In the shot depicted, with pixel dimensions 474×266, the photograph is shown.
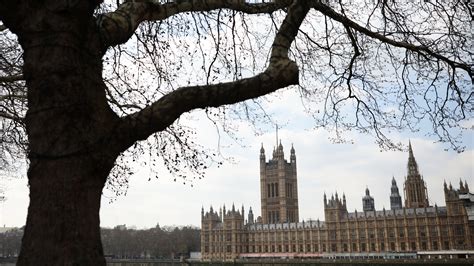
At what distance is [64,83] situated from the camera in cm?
237

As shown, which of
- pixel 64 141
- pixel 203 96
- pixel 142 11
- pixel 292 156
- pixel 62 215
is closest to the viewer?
pixel 62 215

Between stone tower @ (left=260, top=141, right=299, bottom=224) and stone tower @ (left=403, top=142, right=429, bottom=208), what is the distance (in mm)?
22421

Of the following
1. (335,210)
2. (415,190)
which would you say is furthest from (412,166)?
(335,210)

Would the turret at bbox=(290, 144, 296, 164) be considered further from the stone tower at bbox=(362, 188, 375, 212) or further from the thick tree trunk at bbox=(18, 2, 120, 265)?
the thick tree trunk at bbox=(18, 2, 120, 265)

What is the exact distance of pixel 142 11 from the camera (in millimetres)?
3191

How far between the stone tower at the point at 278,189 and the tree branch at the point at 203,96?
278 ft

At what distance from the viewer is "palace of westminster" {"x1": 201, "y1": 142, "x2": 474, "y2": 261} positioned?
197 ft

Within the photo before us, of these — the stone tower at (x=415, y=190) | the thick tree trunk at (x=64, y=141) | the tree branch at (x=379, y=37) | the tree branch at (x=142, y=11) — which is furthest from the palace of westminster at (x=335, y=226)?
the thick tree trunk at (x=64, y=141)

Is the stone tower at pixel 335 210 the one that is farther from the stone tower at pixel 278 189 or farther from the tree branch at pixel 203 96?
the tree branch at pixel 203 96

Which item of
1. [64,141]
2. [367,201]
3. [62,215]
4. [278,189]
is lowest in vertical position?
[62,215]

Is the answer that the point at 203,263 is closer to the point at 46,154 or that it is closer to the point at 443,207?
the point at 443,207

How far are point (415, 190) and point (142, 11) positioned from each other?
77806 millimetres

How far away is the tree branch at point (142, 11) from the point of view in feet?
9.45

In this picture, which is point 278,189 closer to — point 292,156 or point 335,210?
point 292,156
